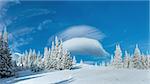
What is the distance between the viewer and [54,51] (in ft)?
285

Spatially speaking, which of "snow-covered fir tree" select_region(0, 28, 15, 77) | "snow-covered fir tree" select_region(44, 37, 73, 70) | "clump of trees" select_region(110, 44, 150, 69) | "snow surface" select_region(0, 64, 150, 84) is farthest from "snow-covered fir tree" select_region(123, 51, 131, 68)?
"snow surface" select_region(0, 64, 150, 84)

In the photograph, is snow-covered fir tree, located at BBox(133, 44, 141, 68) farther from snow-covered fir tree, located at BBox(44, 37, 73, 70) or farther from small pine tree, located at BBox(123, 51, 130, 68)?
snow-covered fir tree, located at BBox(44, 37, 73, 70)

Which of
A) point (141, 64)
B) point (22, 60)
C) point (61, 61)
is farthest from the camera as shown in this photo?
point (22, 60)

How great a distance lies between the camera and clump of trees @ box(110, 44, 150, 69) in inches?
3740

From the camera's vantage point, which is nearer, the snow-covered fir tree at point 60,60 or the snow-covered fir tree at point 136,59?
the snow-covered fir tree at point 60,60

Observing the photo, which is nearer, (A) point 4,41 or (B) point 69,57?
(A) point 4,41

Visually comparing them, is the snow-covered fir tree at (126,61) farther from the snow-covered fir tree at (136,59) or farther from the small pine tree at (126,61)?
the snow-covered fir tree at (136,59)

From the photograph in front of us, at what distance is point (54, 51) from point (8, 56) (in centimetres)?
3472

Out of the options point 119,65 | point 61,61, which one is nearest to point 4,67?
point 61,61

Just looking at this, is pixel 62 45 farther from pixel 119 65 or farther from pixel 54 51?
pixel 119 65

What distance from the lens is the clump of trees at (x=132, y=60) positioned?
95.0 meters

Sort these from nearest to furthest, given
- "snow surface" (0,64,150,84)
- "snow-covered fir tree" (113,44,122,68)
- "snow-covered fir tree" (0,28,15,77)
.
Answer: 1. "snow surface" (0,64,150,84)
2. "snow-covered fir tree" (0,28,15,77)
3. "snow-covered fir tree" (113,44,122,68)

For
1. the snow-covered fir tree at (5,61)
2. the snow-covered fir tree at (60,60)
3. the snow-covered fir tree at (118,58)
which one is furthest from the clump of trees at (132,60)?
the snow-covered fir tree at (5,61)

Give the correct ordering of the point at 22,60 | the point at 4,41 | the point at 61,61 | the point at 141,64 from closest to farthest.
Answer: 1. the point at 4,41
2. the point at 61,61
3. the point at 141,64
4. the point at 22,60
